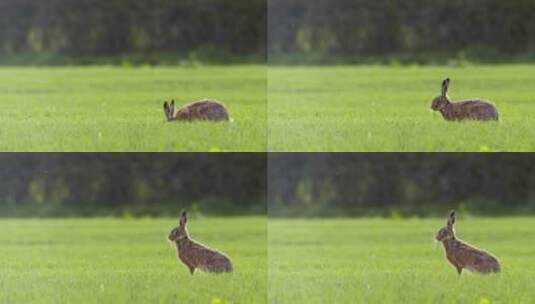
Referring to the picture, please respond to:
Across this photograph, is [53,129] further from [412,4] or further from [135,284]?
[412,4]

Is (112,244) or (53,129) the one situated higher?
(53,129)

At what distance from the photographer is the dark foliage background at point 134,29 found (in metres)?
5.43

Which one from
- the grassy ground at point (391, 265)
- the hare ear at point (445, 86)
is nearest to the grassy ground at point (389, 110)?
the hare ear at point (445, 86)

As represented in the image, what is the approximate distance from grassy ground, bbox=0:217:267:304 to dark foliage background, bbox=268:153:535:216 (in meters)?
0.24

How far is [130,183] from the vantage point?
17.9 ft

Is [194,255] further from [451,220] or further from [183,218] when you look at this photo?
[451,220]

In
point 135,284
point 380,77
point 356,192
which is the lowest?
point 135,284

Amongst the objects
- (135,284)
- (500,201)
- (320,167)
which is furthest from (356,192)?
(135,284)

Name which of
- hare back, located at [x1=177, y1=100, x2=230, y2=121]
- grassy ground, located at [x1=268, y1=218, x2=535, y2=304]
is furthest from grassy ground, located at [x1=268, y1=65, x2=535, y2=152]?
grassy ground, located at [x1=268, y1=218, x2=535, y2=304]

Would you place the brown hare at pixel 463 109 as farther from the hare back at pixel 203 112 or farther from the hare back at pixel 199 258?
the hare back at pixel 199 258

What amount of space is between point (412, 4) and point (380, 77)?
1.00ft

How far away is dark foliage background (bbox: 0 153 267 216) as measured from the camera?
17.8ft

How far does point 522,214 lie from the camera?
5410mm

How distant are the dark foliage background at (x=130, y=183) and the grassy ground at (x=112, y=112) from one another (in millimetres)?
45
